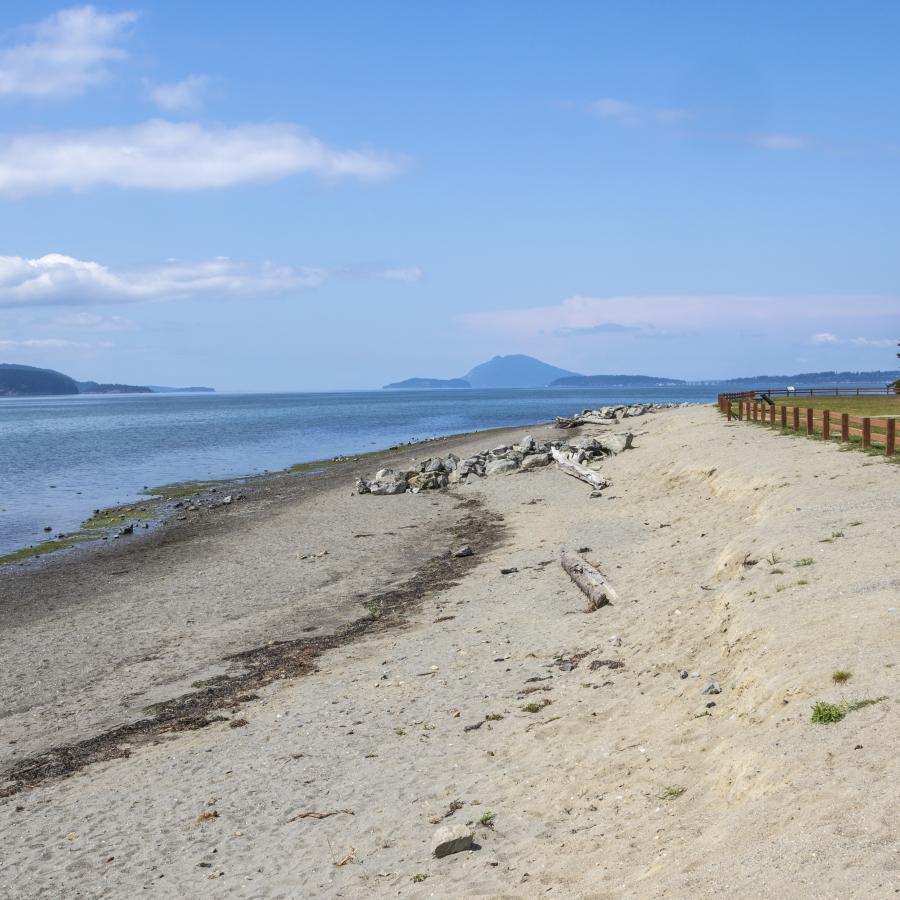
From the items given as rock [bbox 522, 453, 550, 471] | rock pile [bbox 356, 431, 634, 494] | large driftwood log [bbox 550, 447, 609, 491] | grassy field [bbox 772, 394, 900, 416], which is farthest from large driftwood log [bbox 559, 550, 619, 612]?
grassy field [bbox 772, 394, 900, 416]

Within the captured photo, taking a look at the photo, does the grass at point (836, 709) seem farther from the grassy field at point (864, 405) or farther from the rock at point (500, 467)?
the grassy field at point (864, 405)

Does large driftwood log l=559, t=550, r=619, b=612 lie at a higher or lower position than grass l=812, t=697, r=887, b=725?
lower

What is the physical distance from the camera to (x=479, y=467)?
41094 millimetres

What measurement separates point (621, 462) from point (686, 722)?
2686 cm

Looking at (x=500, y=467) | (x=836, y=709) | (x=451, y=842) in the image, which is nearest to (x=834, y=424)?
(x=500, y=467)

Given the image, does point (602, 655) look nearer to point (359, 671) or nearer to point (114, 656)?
point (359, 671)

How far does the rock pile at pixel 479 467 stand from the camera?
126 ft

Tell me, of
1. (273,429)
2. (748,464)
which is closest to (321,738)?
(748,464)

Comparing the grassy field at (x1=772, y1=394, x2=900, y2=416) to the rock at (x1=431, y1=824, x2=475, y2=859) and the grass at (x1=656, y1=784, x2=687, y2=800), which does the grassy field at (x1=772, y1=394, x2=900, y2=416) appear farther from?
the rock at (x1=431, y1=824, x2=475, y2=859)

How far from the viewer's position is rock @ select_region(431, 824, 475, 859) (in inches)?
324

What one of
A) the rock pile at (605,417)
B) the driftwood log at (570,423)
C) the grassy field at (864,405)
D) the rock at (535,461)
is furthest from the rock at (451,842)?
the driftwood log at (570,423)

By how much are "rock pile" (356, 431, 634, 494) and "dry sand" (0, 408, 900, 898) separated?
1607 centimetres

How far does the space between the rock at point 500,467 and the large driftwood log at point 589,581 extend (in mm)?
19776

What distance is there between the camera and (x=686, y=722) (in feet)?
32.3
